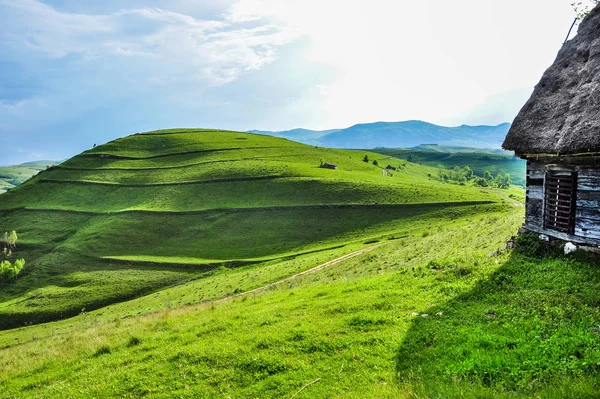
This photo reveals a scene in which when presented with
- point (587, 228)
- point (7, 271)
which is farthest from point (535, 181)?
point (7, 271)

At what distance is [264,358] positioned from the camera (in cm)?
1236

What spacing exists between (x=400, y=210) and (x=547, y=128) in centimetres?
5080

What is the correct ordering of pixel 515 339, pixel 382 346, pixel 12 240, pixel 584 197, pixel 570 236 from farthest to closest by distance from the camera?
pixel 12 240 → pixel 570 236 → pixel 584 197 → pixel 382 346 → pixel 515 339

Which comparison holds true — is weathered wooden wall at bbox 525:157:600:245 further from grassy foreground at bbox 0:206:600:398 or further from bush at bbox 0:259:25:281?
bush at bbox 0:259:25:281

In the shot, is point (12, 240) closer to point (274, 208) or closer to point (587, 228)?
point (274, 208)

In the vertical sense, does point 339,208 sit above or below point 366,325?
below

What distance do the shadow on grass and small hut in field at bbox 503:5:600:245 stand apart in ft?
9.72

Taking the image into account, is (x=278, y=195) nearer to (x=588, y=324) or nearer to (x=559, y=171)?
(x=559, y=171)

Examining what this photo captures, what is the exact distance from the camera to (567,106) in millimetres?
17562

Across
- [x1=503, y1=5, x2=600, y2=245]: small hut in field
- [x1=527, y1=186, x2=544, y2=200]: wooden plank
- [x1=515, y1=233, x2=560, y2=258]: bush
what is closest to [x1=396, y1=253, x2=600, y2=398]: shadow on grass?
[x1=515, y1=233, x2=560, y2=258]: bush

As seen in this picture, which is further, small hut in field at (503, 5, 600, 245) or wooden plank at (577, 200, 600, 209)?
wooden plank at (577, 200, 600, 209)

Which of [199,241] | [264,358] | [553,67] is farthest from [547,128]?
[199,241]

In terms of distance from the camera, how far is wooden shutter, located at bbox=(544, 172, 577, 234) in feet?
57.9

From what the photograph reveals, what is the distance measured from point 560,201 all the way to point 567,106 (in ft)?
15.6
